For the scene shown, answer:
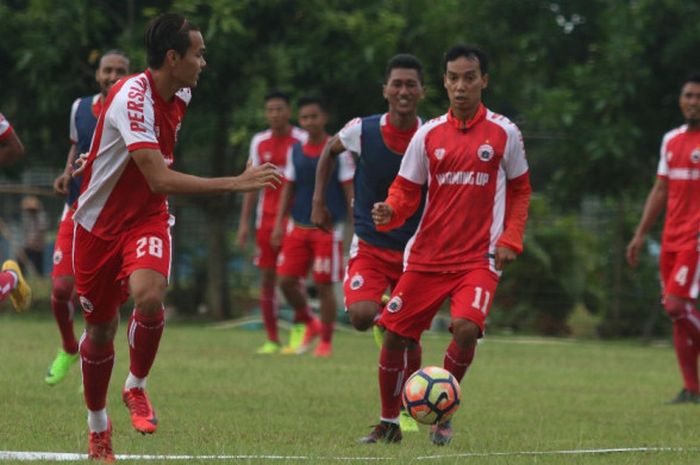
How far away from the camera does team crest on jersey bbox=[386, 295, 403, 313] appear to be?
876 centimetres

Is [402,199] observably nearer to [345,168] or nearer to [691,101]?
[691,101]

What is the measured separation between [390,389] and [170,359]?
19.2ft

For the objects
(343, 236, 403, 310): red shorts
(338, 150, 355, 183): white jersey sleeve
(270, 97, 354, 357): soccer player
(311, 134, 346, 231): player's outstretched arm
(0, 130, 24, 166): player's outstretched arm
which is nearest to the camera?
(0, 130, 24, 166): player's outstretched arm

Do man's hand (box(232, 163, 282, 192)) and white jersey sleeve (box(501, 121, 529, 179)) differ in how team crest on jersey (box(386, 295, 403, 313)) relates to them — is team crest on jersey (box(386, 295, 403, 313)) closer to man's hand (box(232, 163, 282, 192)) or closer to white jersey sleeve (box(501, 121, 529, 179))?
white jersey sleeve (box(501, 121, 529, 179))

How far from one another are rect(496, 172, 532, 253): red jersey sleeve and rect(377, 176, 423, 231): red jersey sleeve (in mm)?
533

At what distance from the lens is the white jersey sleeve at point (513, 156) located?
882 centimetres

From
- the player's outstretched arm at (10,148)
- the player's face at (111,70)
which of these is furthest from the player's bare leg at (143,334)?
the player's face at (111,70)

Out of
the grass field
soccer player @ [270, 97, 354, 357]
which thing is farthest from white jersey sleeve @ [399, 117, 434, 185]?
soccer player @ [270, 97, 354, 357]

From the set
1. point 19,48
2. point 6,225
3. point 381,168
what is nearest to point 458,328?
point 381,168

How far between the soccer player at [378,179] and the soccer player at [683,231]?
3058mm

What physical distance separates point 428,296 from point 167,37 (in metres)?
2.31

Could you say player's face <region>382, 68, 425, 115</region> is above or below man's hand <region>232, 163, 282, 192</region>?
above

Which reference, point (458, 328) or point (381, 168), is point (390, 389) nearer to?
point (458, 328)

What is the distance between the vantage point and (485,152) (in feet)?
28.7
